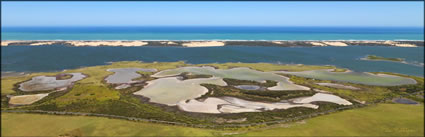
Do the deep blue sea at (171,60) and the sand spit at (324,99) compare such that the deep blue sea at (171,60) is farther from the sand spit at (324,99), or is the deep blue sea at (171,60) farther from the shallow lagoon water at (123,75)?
the sand spit at (324,99)

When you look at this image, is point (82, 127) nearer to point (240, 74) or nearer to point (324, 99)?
point (324, 99)

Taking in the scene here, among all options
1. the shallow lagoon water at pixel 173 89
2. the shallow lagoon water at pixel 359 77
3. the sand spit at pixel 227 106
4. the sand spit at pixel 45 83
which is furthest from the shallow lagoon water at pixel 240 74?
the sand spit at pixel 45 83

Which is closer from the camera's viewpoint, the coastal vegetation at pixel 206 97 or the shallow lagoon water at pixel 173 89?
the coastal vegetation at pixel 206 97

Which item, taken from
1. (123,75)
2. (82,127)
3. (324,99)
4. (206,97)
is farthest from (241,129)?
(123,75)

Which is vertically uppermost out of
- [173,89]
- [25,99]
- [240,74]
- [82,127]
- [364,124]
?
[240,74]

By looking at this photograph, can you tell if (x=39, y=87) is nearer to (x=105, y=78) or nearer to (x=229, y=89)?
(x=105, y=78)

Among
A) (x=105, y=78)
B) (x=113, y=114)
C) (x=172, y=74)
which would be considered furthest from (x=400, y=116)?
(x=105, y=78)

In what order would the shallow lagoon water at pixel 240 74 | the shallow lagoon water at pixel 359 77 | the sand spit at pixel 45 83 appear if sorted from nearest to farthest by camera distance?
the sand spit at pixel 45 83 < the shallow lagoon water at pixel 240 74 < the shallow lagoon water at pixel 359 77
